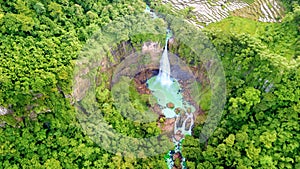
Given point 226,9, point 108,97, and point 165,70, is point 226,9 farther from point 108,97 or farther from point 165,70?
point 108,97

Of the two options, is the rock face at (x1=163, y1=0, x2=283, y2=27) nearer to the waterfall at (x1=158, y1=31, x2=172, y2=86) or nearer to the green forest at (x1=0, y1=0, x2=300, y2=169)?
the green forest at (x1=0, y1=0, x2=300, y2=169)

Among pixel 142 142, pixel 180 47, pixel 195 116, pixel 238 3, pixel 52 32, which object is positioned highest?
pixel 238 3

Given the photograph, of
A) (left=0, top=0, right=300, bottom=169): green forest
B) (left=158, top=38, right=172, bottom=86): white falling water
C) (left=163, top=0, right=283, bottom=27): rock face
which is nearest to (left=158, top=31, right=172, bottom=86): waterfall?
(left=158, top=38, right=172, bottom=86): white falling water

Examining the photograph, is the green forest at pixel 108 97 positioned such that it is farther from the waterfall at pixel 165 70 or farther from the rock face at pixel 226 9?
the rock face at pixel 226 9

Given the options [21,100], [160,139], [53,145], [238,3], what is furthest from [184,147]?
[238,3]

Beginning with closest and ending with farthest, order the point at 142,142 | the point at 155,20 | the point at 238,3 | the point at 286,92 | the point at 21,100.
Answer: the point at 21,100, the point at 286,92, the point at 142,142, the point at 155,20, the point at 238,3

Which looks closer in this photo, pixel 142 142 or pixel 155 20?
pixel 142 142

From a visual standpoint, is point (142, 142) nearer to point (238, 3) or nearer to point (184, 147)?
point (184, 147)

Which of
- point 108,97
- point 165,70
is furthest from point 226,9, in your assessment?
point 108,97
